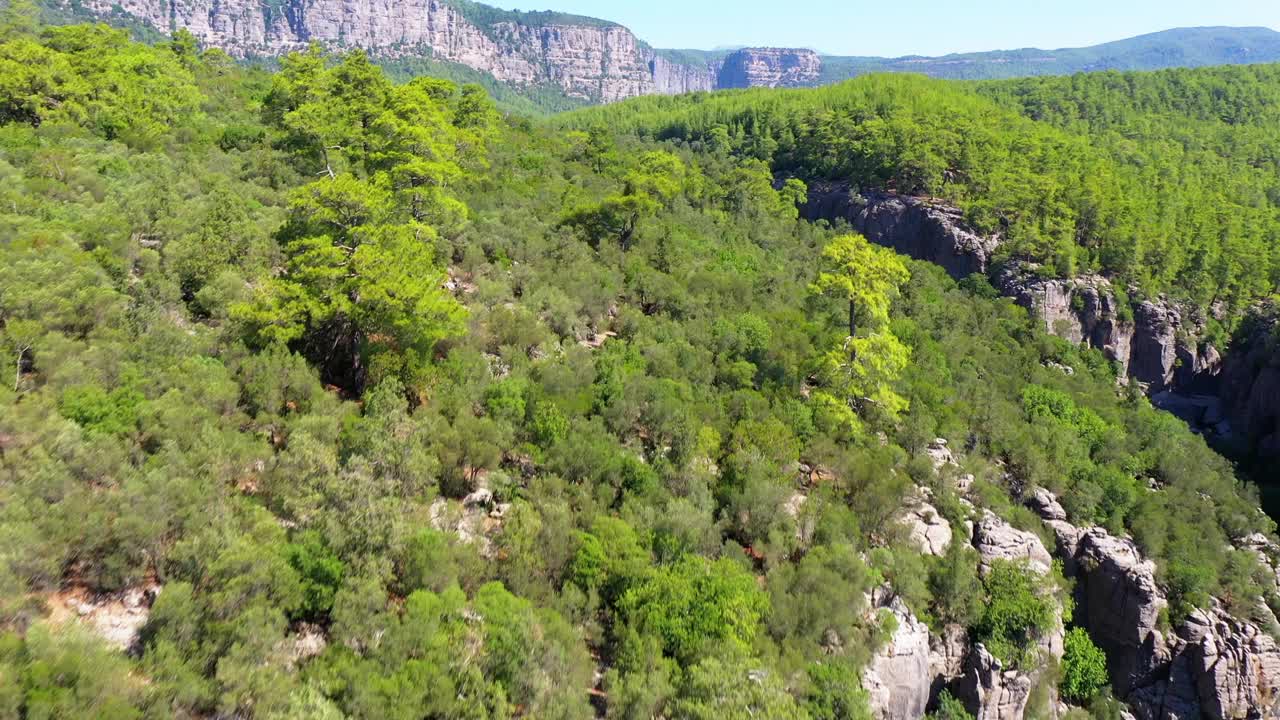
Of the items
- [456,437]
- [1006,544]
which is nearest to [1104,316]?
[1006,544]

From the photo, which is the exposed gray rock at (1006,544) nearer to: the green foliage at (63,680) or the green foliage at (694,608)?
the green foliage at (694,608)

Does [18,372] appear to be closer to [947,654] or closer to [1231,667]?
[947,654]

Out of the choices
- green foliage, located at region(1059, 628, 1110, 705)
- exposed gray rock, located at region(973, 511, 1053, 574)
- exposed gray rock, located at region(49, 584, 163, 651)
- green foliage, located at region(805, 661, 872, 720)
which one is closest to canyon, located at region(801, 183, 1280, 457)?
exposed gray rock, located at region(973, 511, 1053, 574)

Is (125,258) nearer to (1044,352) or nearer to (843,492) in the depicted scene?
(843,492)

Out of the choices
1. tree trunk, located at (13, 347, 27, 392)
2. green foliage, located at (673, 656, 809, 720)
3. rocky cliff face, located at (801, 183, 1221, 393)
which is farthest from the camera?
rocky cliff face, located at (801, 183, 1221, 393)

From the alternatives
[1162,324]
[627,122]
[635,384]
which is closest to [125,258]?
[635,384]

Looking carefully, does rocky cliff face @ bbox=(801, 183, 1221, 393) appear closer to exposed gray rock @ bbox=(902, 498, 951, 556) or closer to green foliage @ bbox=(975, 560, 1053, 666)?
exposed gray rock @ bbox=(902, 498, 951, 556)
